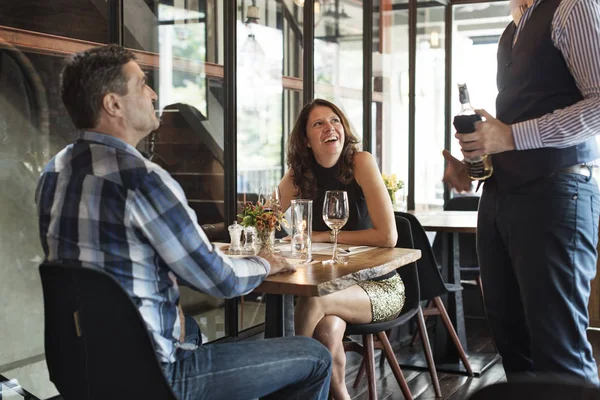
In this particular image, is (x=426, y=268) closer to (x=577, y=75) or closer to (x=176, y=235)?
(x=577, y=75)

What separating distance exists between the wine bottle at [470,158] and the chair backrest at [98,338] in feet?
3.49

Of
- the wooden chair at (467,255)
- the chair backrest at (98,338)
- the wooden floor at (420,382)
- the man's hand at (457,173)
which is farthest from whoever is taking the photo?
the wooden chair at (467,255)

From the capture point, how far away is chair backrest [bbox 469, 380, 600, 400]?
2.77 ft

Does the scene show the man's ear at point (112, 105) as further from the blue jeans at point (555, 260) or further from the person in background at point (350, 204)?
the person in background at point (350, 204)

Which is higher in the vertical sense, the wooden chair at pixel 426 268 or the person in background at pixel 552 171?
the person in background at pixel 552 171

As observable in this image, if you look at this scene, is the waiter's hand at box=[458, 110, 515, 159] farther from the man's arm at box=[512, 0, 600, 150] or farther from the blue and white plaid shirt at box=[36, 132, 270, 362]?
the blue and white plaid shirt at box=[36, 132, 270, 362]

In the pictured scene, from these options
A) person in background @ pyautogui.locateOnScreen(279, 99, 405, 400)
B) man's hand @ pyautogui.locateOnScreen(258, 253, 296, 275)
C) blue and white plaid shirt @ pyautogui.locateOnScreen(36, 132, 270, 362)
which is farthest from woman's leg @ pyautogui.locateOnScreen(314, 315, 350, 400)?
blue and white plaid shirt @ pyautogui.locateOnScreen(36, 132, 270, 362)

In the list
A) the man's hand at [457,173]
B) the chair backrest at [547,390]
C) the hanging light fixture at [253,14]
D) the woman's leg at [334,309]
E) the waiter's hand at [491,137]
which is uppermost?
the hanging light fixture at [253,14]

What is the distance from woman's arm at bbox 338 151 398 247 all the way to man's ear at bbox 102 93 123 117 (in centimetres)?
143

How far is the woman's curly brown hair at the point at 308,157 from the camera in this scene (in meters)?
3.27

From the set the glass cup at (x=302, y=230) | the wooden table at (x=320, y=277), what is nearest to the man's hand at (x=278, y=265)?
the wooden table at (x=320, y=277)

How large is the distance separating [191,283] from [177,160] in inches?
75.5

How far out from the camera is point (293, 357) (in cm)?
193

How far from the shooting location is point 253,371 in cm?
185
